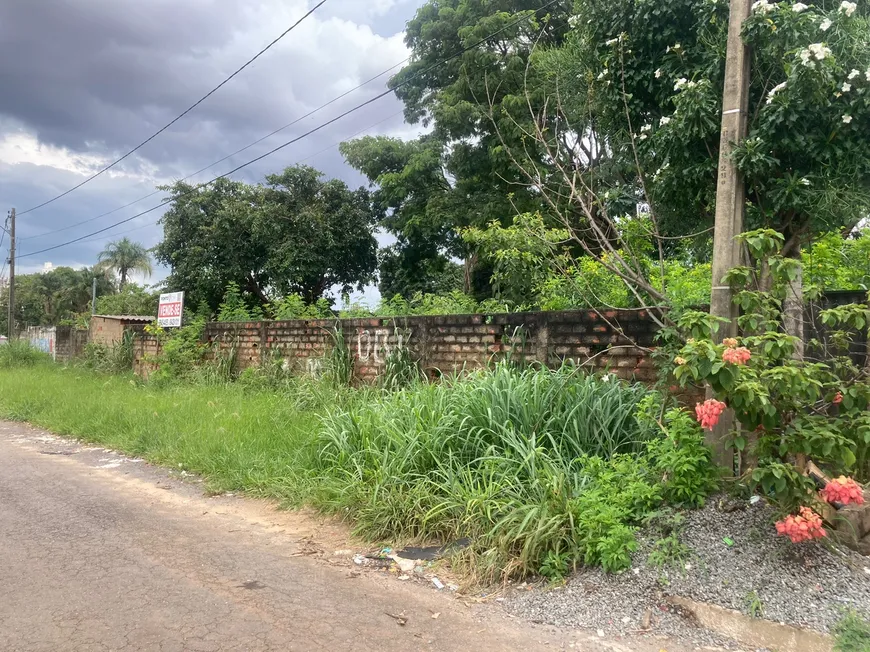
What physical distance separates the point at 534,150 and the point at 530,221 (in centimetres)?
767

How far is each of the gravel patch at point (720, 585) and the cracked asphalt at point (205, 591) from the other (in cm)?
17

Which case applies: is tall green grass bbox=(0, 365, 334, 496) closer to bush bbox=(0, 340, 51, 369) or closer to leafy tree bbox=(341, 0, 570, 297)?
leafy tree bbox=(341, 0, 570, 297)

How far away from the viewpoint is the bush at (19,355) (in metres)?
19.4

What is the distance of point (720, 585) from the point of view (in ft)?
10.3

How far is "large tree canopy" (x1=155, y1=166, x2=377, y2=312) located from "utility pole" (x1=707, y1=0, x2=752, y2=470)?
17474 millimetres

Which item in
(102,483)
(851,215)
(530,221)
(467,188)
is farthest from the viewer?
(467,188)

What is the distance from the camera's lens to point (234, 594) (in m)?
3.43

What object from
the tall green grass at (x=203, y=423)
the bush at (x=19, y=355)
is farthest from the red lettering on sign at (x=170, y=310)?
the bush at (x=19, y=355)

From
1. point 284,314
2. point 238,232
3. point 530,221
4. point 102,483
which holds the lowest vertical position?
point 102,483

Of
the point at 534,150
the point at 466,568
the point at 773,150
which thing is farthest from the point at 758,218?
the point at 534,150

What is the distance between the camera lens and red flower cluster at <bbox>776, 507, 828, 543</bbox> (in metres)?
3.01

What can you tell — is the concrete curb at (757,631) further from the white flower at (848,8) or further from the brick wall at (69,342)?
the brick wall at (69,342)

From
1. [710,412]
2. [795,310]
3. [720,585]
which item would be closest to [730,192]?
[795,310]

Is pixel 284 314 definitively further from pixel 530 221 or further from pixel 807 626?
pixel 807 626
